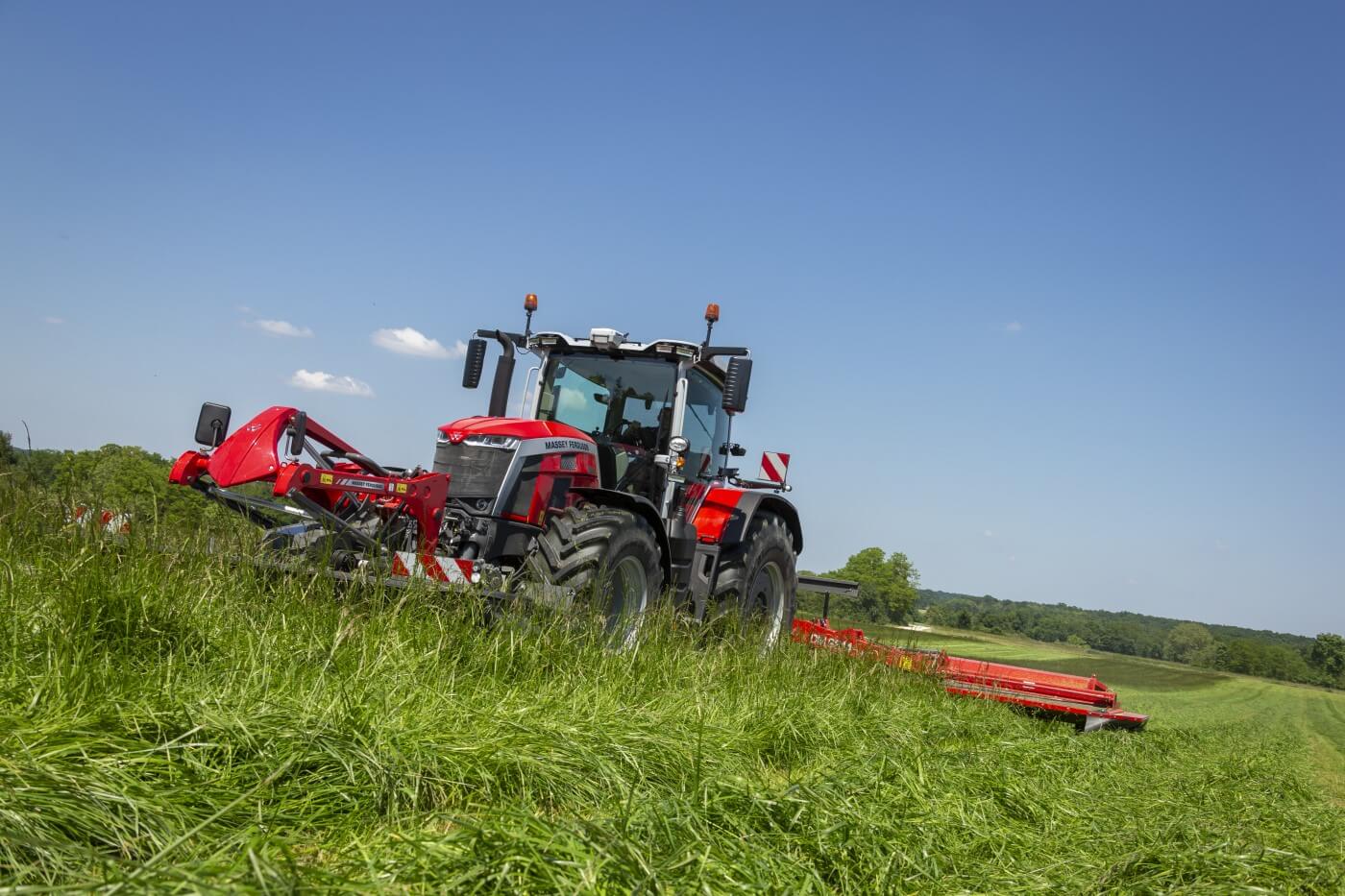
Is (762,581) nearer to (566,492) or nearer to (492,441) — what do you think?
(566,492)

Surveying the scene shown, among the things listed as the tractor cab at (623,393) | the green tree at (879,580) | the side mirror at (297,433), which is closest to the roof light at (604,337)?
the tractor cab at (623,393)

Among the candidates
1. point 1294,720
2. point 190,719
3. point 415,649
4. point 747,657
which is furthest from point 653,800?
point 1294,720

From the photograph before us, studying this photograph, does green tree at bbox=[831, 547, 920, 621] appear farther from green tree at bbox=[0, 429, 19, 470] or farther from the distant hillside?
green tree at bbox=[0, 429, 19, 470]

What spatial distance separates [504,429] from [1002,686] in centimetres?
531

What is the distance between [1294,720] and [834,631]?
16193 mm

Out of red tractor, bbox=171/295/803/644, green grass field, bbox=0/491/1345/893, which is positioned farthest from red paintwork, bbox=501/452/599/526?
green grass field, bbox=0/491/1345/893

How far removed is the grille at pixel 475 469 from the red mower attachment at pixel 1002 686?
9.86ft

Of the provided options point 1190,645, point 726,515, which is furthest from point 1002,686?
point 1190,645

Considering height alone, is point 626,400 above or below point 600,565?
above

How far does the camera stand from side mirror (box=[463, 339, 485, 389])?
7898 millimetres

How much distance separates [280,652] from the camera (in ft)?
11.9

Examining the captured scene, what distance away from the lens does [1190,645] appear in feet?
234

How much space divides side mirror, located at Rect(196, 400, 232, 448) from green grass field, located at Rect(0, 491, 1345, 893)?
163 centimetres

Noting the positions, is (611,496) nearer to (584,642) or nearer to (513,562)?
(513,562)
